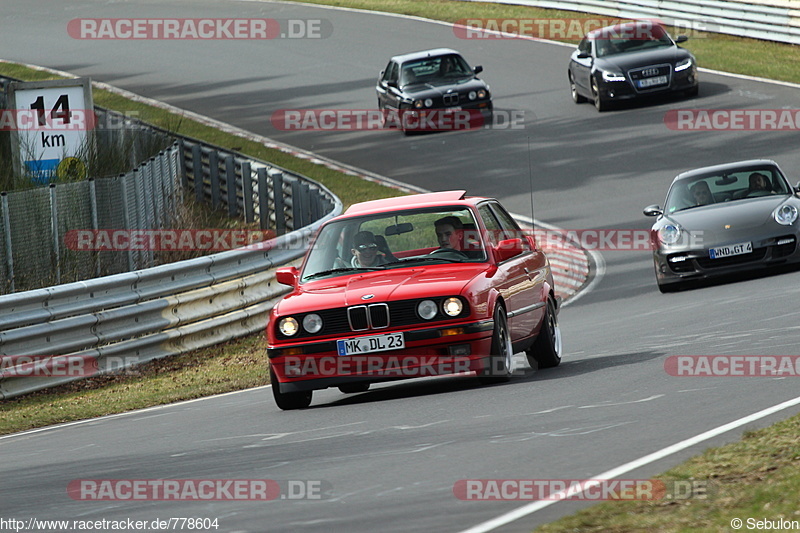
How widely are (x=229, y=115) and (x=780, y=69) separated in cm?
1317

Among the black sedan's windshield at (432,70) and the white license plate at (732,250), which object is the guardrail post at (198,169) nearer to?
the black sedan's windshield at (432,70)

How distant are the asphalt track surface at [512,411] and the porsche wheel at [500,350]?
0.45ft

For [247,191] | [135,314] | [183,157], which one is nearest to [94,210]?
[135,314]

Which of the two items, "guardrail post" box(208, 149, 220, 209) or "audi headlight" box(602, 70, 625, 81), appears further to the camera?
"audi headlight" box(602, 70, 625, 81)

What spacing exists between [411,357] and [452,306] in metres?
0.46

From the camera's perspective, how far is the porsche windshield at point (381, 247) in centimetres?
1111


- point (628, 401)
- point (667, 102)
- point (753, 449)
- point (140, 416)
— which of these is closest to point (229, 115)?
point (667, 102)

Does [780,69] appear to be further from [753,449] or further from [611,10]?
[753,449]

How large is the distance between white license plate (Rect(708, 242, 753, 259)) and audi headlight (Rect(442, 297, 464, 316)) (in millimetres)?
7270

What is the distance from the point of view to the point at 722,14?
38031 millimetres

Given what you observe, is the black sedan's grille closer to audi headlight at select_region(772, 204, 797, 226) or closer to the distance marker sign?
audi headlight at select_region(772, 204, 797, 226)

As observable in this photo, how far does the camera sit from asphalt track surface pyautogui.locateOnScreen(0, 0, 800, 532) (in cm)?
704

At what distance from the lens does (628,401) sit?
9.33 metres

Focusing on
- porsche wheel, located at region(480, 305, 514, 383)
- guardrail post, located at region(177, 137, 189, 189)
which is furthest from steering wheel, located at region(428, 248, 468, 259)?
guardrail post, located at region(177, 137, 189, 189)
